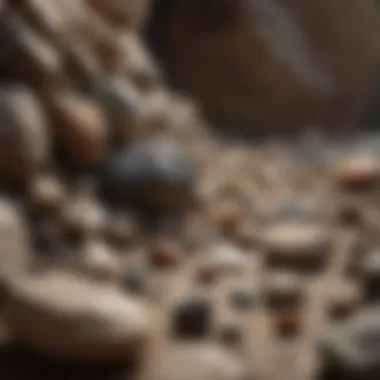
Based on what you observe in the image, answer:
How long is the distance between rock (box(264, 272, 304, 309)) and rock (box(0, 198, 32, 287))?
0.75 feet

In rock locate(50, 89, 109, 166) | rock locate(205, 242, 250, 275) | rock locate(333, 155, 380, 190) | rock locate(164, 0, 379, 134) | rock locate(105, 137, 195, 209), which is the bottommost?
rock locate(205, 242, 250, 275)

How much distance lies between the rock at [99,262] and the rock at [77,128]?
0.16m

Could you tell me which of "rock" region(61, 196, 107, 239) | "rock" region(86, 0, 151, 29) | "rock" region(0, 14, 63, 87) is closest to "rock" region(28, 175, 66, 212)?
"rock" region(61, 196, 107, 239)

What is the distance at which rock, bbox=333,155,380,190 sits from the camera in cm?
114

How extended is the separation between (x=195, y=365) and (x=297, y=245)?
0.30m

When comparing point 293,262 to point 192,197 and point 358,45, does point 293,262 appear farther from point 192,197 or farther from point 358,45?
point 358,45

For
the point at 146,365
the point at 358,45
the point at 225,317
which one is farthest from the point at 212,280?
the point at 358,45

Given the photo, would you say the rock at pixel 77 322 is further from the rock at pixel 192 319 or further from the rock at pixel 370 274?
the rock at pixel 370 274

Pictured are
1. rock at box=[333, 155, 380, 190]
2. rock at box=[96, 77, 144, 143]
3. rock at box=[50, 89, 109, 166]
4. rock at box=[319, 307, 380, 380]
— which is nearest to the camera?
rock at box=[319, 307, 380, 380]

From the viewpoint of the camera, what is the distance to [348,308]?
0.63 metres

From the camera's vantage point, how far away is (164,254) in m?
0.76

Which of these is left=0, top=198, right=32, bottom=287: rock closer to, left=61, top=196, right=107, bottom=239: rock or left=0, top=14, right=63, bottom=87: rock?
left=61, top=196, right=107, bottom=239: rock

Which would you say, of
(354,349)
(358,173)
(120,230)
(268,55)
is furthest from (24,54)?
(268,55)

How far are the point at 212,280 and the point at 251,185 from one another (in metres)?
0.46
